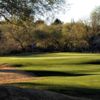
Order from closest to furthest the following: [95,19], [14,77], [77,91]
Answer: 1. [77,91]
2. [14,77]
3. [95,19]

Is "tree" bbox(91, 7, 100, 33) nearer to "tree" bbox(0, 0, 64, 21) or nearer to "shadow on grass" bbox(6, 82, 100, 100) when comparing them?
"shadow on grass" bbox(6, 82, 100, 100)

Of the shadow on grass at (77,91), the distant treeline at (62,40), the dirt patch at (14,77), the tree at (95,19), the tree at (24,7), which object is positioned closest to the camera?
the tree at (24,7)

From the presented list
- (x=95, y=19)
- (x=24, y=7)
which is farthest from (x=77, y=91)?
(x=95, y=19)

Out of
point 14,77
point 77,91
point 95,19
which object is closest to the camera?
point 77,91

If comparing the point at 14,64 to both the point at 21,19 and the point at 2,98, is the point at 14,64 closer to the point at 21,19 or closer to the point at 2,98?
the point at 21,19

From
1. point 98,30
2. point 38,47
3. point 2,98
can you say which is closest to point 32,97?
point 2,98

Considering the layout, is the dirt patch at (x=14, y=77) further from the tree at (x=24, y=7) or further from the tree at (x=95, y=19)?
the tree at (x=95, y=19)

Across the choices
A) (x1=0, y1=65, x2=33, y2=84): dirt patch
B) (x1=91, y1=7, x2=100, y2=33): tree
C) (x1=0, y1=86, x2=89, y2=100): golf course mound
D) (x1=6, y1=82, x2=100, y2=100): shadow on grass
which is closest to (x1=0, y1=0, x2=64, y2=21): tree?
(x1=6, y1=82, x2=100, y2=100): shadow on grass

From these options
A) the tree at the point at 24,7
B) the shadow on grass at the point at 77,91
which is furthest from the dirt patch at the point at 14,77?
the tree at the point at 24,7

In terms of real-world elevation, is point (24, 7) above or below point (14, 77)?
above

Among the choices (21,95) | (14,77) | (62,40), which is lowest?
(62,40)

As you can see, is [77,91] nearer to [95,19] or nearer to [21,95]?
[21,95]

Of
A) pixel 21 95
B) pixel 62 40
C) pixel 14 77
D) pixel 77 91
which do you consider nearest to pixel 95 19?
pixel 62 40

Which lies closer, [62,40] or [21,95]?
[21,95]
